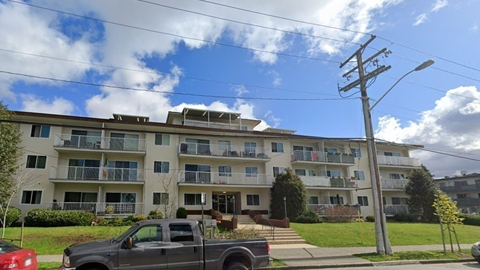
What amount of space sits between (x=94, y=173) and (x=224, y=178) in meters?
11.2

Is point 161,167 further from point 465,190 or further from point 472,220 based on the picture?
point 465,190

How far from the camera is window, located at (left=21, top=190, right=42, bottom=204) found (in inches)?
920

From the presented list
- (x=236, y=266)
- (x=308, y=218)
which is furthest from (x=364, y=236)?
(x=236, y=266)

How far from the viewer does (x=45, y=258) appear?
1253cm

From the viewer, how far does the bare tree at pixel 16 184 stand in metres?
18.3

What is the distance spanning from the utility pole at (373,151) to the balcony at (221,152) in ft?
45.2

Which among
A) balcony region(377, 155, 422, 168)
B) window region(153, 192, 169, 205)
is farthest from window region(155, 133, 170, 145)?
balcony region(377, 155, 422, 168)

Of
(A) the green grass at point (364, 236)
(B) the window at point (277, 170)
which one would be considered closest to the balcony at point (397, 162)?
(A) the green grass at point (364, 236)

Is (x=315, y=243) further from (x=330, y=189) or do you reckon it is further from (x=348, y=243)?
(x=330, y=189)

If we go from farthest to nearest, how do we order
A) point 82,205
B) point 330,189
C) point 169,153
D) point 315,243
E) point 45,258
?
point 330,189 → point 169,153 → point 82,205 → point 315,243 → point 45,258

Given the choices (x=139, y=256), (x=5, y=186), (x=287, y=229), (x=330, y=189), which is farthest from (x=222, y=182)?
(x=139, y=256)

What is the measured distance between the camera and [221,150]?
2989cm

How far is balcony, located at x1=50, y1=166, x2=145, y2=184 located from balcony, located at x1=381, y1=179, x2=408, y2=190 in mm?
26387

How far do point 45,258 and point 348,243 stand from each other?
609 inches
